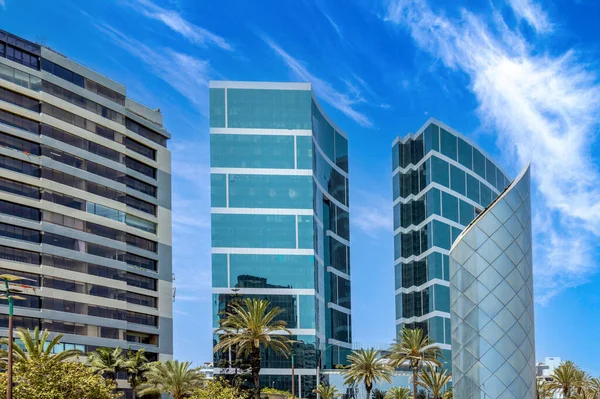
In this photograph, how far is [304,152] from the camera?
141250mm

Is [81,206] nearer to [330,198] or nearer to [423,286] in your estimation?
[330,198]

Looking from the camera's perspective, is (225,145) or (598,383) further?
(225,145)

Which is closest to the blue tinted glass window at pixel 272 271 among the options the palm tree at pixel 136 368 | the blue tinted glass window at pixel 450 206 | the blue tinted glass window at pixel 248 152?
the blue tinted glass window at pixel 248 152

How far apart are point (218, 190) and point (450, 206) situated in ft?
179

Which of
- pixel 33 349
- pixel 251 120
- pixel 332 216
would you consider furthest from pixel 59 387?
pixel 332 216

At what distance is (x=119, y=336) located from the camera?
91.9 metres

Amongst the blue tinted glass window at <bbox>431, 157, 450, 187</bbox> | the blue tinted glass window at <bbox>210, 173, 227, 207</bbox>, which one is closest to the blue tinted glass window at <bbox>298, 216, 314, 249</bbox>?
the blue tinted glass window at <bbox>210, 173, 227, 207</bbox>

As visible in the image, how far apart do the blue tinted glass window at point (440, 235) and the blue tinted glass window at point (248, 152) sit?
3974cm

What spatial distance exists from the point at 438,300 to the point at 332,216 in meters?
28.0

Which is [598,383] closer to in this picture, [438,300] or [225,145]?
[438,300]

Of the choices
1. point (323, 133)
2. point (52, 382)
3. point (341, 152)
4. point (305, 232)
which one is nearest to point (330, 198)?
point (323, 133)

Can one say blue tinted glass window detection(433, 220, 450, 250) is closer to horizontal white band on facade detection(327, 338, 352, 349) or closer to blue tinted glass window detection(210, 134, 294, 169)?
horizontal white band on facade detection(327, 338, 352, 349)

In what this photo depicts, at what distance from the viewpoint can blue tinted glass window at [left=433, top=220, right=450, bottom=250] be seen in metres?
163

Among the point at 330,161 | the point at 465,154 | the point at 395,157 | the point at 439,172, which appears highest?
the point at 395,157
